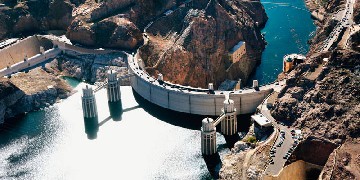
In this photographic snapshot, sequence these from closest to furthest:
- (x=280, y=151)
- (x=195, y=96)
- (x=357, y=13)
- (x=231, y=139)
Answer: (x=280, y=151) < (x=231, y=139) < (x=195, y=96) < (x=357, y=13)

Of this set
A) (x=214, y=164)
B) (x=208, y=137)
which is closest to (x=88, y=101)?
(x=208, y=137)

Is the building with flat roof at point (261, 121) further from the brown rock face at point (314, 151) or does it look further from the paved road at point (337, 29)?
the paved road at point (337, 29)

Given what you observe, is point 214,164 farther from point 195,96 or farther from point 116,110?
point 116,110

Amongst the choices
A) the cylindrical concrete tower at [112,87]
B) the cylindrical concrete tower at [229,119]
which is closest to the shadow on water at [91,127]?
the cylindrical concrete tower at [112,87]

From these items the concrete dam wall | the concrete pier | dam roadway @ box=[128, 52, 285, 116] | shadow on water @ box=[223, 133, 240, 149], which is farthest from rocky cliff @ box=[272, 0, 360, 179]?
the concrete pier

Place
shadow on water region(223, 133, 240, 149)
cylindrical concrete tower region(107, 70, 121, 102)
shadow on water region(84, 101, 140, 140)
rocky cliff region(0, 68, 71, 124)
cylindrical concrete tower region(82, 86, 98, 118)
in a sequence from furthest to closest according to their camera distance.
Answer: cylindrical concrete tower region(107, 70, 121, 102) < rocky cliff region(0, 68, 71, 124) < cylindrical concrete tower region(82, 86, 98, 118) < shadow on water region(84, 101, 140, 140) < shadow on water region(223, 133, 240, 149)

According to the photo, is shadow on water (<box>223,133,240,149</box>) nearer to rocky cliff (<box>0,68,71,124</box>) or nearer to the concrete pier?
the concrete pier
